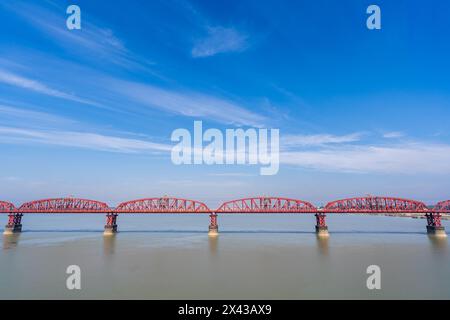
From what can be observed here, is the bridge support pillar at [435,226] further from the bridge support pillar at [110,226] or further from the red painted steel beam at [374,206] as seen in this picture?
the bridge support pillar at [110,226]

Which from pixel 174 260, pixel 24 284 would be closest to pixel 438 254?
pixel 174 260

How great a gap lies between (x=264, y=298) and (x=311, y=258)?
1989cm

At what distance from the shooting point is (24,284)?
987 inches

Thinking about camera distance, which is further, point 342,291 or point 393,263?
point 393,263

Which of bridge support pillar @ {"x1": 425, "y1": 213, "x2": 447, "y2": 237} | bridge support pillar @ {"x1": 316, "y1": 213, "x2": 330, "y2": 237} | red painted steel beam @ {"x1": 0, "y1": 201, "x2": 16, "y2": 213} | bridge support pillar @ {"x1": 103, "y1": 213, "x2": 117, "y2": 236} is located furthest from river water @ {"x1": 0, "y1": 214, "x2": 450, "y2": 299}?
red painted steel beam @ {"x1": 0, "y1": 201, "x2": 16, "y2": 213}

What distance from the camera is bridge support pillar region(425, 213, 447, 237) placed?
68.4 m

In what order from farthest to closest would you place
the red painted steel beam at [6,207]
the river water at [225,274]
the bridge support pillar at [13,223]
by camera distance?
the red painted steel beam at [6,207] < the bridge support pillar at [13,223] < the river water at [225,274]

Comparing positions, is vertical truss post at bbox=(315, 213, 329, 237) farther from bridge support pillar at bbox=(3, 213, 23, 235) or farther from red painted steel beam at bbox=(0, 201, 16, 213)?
red painted steel beam at bbox=(0, 201, 16, 213)

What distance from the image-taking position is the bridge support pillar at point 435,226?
68375 mm

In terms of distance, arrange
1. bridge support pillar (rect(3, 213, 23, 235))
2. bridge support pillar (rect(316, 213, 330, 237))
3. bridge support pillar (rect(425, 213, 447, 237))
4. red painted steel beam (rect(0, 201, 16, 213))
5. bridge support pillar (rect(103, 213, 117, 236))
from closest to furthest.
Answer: bridge support pillar (rect(425, 213, 447, 237)), bridge support pillar (rect(316, 213, 330, 237)), bridge support pillar (rect(103, 213, 117, 236)), bridge support pillar (rect(3, 213, 23, 235)), red painted steel beam (rect(0, 201, 16, 213))

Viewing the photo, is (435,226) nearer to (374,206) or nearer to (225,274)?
(374,206)

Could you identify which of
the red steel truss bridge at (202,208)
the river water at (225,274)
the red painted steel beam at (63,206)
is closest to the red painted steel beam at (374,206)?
the red steel truss bridge at (202,208)

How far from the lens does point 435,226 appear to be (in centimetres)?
7056
